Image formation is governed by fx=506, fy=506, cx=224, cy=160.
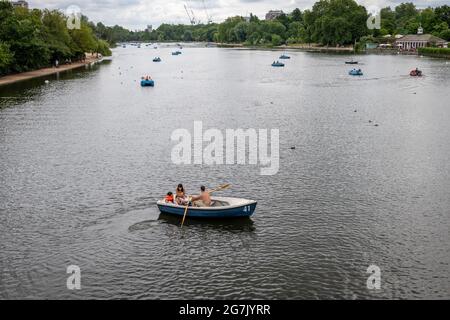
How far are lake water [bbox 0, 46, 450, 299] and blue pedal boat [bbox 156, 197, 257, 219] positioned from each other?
587mm

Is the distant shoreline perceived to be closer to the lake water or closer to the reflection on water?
the lake water

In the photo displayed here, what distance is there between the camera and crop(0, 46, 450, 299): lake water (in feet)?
86.8

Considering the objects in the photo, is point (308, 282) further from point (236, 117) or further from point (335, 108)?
point (335, 108)

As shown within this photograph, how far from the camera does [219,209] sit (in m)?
33.5

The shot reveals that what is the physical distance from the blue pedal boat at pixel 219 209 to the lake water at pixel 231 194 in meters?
0.59

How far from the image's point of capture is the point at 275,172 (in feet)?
146

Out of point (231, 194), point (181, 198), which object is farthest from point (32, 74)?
point (181, 198)

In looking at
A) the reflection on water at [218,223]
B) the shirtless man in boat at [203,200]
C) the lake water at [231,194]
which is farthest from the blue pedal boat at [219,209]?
the lake water at [231,194]

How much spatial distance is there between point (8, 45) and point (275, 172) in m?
84.1

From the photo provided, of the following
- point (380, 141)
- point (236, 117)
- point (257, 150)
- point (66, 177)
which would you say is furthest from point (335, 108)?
point (66, 177)

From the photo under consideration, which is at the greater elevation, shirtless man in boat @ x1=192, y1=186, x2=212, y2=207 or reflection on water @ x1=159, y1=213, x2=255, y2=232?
shirtless man in boat @ x1=192, y1=186, x2=212, y2=207

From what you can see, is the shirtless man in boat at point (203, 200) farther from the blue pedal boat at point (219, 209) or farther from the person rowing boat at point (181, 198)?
the person rowing boat at point (181, 198)

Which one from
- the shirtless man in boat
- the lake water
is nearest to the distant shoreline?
the lake water
